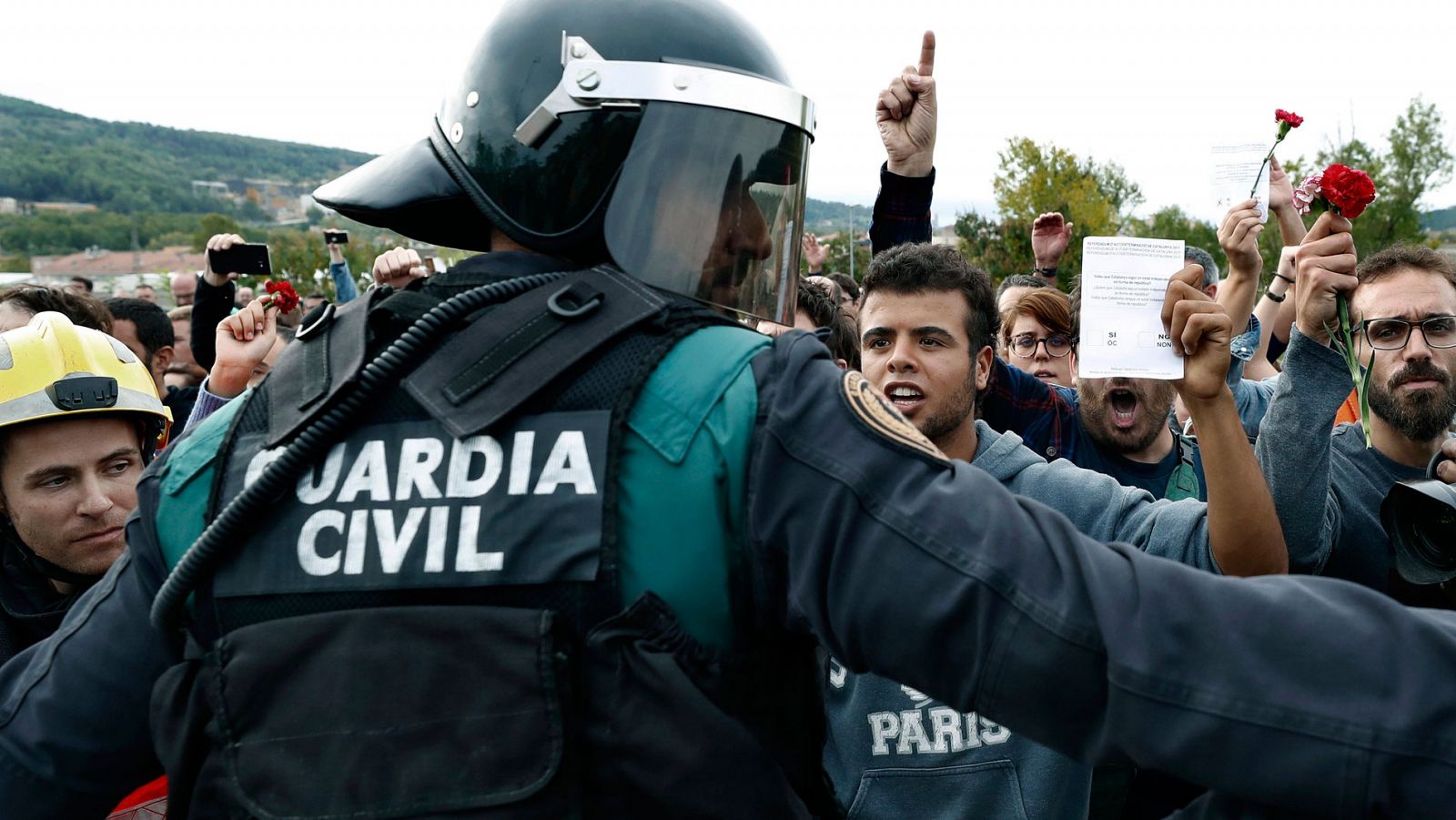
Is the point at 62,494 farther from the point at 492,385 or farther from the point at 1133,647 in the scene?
the point at 1133,647

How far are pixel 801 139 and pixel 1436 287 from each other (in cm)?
244

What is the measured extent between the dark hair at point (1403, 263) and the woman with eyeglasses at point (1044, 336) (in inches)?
66.3

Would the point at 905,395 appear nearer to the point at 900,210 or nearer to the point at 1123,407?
the point at 900,210

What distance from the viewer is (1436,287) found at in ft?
10.1

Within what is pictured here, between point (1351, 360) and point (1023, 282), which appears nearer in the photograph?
point (1351, 360)

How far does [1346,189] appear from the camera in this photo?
2506 millimetres

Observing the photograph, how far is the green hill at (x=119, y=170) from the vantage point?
95.9 m

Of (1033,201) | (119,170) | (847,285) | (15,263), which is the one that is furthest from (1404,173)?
(119,170)

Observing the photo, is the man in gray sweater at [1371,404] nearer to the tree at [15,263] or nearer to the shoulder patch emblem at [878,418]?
the shoulder patch emblem at [878,418]

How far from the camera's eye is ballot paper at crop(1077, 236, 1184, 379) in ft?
7.99

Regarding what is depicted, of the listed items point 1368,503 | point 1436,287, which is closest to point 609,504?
point 1368,503

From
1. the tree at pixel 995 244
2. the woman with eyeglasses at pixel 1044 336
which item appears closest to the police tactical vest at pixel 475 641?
the woman with eyeglasses at pixel 1044 336

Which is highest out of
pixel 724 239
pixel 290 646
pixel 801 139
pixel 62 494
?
pixel 801 139

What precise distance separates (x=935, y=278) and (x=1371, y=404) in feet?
4.47
